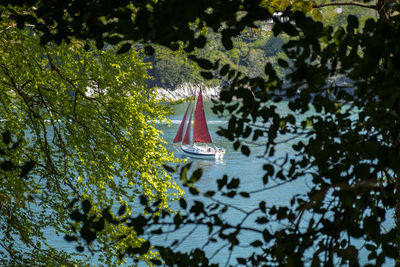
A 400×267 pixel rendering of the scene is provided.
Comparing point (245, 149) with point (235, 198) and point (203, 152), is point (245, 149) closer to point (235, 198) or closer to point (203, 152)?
point (235, 198)

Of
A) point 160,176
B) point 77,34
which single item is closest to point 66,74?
point 160,176

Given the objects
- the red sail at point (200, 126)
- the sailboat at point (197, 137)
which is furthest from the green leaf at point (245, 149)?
the red sail at point (200, 126)

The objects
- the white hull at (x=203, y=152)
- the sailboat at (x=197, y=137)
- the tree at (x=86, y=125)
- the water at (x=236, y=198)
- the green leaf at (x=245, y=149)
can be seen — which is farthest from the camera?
the sailboat at (x=197, y=137)

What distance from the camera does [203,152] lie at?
43.0 m

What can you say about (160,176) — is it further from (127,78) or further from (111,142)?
(127,78)

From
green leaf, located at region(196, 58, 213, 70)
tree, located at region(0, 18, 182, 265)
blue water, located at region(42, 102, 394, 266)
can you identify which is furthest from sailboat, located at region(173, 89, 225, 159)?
green leaf, located at region(196, 58, 213, 70)

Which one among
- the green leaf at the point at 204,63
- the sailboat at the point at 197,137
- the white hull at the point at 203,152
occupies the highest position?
the sailboat at the point at 197,137

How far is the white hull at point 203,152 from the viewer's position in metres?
41.2

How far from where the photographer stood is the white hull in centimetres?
4122

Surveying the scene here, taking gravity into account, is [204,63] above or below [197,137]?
below

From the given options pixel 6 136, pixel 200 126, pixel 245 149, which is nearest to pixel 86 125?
pixel 6 136

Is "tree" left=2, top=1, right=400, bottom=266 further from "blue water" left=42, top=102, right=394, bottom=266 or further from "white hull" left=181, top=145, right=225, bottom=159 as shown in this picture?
"white hull" left=181, top=145, right=225, bottom=159

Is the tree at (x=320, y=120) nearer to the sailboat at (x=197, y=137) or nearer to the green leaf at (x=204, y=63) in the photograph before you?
the green leaf at (x=204, y=63)

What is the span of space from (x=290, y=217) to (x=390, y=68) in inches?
32.7
